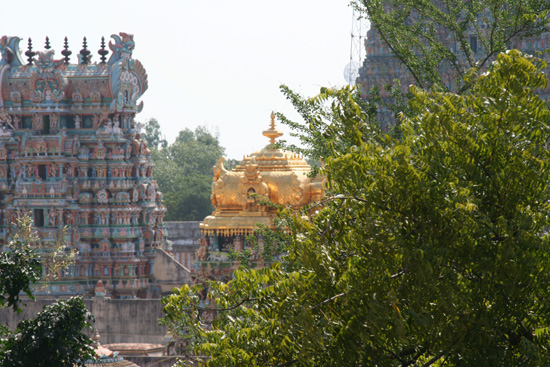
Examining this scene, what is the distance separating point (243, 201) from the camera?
26.3 meters

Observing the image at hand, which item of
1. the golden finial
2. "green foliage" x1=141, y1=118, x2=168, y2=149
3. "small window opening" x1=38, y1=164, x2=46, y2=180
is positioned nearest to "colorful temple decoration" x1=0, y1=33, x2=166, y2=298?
"small window opening" x1=38, y1=164, x2=46, y2=180

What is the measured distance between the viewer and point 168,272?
1912 inches

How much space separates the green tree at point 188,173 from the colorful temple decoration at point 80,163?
25.3 meters

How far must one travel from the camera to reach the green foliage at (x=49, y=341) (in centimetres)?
1587

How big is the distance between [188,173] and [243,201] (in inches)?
2739

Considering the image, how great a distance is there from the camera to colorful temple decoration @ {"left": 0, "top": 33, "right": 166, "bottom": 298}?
46.8 meters

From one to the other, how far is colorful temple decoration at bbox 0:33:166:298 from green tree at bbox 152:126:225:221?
82.9 ft

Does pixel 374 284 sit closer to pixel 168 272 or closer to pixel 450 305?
pixel 450 305

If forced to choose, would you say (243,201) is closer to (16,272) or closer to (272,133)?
(272,133)

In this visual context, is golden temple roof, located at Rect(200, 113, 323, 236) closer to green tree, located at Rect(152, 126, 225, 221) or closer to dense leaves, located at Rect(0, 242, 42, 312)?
dense leaves, located at Rect(0, 242, 42, 312)

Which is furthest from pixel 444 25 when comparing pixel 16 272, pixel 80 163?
pixel 80 163

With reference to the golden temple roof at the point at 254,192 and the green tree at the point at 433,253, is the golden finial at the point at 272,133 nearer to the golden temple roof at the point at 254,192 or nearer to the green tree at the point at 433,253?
the golden temple roof at the point at 254,192

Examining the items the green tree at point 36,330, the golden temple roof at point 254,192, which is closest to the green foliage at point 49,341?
the green tree at point 36,330

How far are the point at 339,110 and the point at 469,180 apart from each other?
1673 mm
